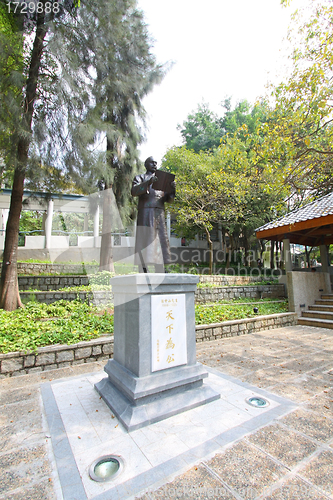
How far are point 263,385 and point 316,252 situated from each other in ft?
85.4

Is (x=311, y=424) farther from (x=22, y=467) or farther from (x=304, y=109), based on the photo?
(x=304, y=109)

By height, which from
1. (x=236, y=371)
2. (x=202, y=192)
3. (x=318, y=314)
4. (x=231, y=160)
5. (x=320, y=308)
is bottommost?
(x=236, y=371)

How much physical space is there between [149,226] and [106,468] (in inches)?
112

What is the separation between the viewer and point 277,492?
183cm

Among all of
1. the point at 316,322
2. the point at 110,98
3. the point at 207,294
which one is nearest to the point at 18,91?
the point at 110,98

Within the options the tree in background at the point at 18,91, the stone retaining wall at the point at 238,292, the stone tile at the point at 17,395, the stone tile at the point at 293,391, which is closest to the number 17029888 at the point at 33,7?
the tree in background at the point at 18,91

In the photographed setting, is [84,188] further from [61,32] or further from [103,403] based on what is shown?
[103,403]

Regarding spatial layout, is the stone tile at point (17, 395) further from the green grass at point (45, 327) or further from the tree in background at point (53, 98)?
the tree in background at point (53, 98)

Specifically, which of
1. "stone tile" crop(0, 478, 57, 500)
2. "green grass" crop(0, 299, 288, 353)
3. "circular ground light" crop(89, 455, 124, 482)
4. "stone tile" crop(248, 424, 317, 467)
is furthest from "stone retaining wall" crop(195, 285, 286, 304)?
"stone tile" crop(0, 478, 57, 500)

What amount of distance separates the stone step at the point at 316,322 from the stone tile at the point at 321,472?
703cm

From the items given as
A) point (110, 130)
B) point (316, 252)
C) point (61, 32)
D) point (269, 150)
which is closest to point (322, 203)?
point (269, 150)

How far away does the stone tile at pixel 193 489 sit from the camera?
1802 millimetres

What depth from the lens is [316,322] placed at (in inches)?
334

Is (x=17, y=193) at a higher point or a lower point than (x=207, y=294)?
higher
